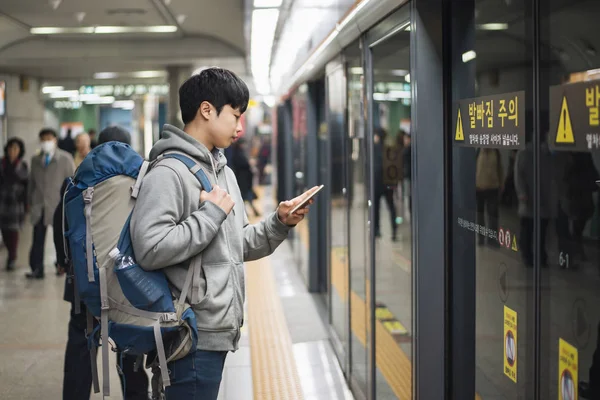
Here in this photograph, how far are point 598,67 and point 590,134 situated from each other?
5.6 inches

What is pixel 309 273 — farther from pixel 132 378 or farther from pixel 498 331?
pixel 498 331

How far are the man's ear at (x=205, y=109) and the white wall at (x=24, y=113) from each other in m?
19.1

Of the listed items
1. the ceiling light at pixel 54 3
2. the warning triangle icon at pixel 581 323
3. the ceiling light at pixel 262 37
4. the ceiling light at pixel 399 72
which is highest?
the ceiling light at pixel 54 3

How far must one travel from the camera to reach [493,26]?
8.57 feet

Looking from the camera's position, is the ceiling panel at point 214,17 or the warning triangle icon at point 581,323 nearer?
the warning triangle icon at point 581,323

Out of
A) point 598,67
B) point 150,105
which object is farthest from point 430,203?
point 150,105

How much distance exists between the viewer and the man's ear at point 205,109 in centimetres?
240

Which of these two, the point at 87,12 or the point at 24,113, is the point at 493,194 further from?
the point at 24,113

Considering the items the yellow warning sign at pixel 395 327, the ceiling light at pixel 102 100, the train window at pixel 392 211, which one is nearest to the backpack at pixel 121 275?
the train window at pixel 392 211

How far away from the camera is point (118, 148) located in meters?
2.60

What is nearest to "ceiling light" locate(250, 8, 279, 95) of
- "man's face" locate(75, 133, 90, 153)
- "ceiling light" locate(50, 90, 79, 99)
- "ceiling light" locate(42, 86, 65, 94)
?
"man's face" locate(75, 133, 90, 153)

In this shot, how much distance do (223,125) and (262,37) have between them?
18.0 ft

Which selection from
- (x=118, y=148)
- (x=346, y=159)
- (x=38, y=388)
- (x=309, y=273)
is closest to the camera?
(x=118, y=148)

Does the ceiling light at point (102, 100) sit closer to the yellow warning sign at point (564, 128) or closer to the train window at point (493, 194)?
the train window at point (493, 194)
